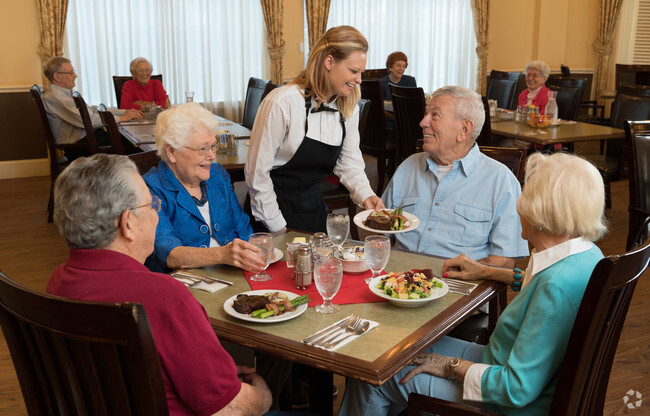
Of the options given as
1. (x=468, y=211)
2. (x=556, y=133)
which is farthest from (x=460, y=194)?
(x=556, y=133)

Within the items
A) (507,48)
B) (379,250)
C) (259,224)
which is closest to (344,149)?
(259,224)

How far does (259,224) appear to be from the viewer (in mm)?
2693

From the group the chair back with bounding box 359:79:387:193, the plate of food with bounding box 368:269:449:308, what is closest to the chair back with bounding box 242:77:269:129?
the chair back with bounding box 359:79:387:193

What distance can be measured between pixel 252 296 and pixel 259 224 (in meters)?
1.03

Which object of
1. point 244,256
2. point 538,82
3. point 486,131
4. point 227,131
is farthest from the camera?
point 538,82

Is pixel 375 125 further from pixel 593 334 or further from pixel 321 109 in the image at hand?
pixel 593 334

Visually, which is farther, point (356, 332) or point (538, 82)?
point (538, 82)

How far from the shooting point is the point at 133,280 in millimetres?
1270

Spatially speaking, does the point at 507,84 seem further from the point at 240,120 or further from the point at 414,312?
the point at 414,312

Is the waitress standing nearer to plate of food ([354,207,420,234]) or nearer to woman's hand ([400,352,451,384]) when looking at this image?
plate of food ([354,207,420,234])

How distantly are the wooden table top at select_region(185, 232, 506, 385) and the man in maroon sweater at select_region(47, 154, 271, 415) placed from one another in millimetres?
169

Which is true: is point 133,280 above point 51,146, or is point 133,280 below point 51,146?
above

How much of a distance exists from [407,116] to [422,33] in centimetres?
375

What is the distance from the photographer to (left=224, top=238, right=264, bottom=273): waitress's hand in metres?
1.88
